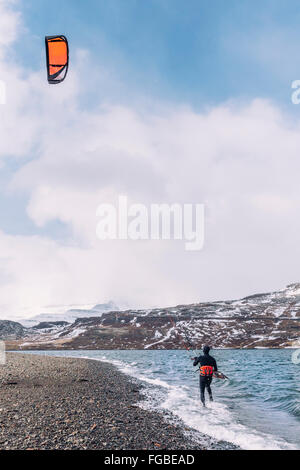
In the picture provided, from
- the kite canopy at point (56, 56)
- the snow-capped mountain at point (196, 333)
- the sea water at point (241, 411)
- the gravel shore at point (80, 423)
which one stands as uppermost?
the kite canopy at point (56, 56)

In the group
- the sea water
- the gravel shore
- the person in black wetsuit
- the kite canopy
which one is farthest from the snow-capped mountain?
the kite canopy

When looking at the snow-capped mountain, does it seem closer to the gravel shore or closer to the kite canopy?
the gravel shore

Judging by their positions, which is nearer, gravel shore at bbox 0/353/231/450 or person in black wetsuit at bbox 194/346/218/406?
gravel shore at bbox 0/353/231/450

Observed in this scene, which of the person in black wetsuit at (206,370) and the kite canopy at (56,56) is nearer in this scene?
the kite canopy at (56,56)

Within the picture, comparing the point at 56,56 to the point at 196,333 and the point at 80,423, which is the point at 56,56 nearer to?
the point at 80,423

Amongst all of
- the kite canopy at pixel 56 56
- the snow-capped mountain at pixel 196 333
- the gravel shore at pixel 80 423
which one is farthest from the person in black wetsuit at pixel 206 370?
the snow-capped mountain at pixel 196 333

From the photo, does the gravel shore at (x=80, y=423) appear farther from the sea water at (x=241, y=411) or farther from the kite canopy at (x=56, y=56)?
the kite canopy at (x=56, y=56)

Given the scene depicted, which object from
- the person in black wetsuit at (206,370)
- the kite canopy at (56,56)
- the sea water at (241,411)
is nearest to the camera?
the kite canopy at (56,56)

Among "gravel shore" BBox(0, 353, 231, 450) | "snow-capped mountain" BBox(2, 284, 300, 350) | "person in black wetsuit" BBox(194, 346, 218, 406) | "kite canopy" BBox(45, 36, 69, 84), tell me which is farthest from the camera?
"snow-capped mountain" BBox(2, 284, 300, 350)

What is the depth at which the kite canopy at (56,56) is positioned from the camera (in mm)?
8531

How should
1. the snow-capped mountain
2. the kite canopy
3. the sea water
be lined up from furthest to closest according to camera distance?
the snow-capped mountain → the sea water → the kite canopy

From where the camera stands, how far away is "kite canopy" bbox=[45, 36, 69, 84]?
8531 mm
